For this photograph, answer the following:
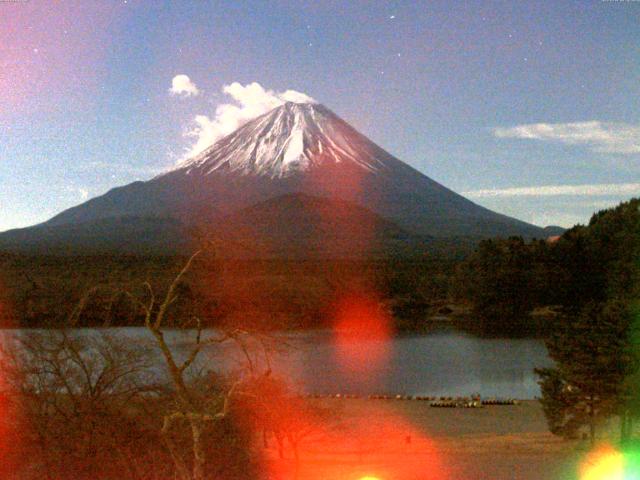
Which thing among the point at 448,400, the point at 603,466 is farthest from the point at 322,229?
the point at 603,466

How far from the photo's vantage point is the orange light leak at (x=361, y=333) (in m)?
21.1

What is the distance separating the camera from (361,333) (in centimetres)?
2916

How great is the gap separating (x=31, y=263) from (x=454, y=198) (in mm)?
51582

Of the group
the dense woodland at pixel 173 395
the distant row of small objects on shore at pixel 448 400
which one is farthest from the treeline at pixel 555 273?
the dense woodland at pixel 173 395

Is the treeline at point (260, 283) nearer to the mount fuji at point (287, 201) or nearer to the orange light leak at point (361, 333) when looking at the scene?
the orange light leak at point (361, 333)

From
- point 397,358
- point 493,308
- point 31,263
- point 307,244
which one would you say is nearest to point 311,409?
point 397,358

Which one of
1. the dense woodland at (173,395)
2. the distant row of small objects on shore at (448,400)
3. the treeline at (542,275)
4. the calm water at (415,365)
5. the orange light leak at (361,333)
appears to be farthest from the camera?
the treeline at (542,275)

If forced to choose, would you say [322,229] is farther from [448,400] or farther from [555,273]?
[448,400]

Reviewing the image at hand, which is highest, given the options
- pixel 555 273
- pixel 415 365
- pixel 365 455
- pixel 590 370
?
pixel 555 273

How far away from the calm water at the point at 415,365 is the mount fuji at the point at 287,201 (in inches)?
1076

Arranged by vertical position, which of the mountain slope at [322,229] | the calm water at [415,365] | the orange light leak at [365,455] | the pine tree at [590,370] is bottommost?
the calm water at [415,365]

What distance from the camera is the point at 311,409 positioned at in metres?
9.63

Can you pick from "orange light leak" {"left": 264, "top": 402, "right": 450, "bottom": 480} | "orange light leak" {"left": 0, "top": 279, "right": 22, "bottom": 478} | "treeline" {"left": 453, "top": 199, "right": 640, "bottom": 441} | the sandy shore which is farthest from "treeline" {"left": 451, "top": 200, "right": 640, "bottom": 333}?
"orange light leak" {"left": 0, "top": 279, "right": 22, "bottom": 478}

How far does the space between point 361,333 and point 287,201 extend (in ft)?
124
